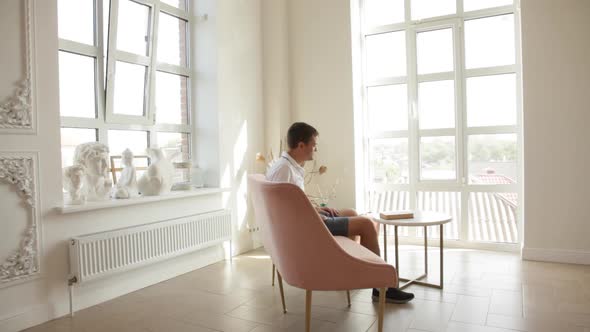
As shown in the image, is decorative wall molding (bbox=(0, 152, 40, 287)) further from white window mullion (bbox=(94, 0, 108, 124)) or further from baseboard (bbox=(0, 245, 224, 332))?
white window mullion (bbox=(94, 0, 108, 124))

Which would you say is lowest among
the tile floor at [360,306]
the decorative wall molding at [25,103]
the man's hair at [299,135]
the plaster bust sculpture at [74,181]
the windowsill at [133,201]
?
the tile floor at [360,306]

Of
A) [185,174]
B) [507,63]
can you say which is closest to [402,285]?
[185,174]

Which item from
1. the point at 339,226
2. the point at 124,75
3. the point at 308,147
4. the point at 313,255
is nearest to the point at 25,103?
the point at 124,75

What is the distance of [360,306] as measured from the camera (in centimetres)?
284

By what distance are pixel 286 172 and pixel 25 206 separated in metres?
1.69

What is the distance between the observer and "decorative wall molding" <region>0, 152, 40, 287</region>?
2.56 metres

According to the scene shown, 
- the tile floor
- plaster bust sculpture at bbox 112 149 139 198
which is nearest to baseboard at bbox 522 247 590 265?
the tile floor

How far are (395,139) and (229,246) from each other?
2.27 meters

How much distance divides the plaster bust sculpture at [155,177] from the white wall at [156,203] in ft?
0.46

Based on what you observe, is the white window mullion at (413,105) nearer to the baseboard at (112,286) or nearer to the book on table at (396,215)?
the book on table at (396,215)

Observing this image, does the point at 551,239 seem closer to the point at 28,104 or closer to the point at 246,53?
the point at 246,53

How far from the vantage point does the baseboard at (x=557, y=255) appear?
377cm

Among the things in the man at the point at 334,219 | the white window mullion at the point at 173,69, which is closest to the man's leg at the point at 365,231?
the man at the point at 334,219

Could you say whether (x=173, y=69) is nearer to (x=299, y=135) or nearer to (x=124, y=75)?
(x=124, y=75)
